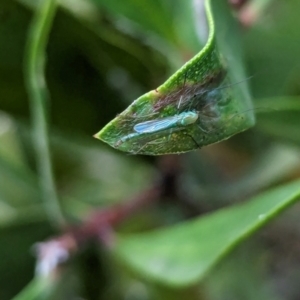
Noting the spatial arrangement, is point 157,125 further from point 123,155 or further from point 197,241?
point 123,155

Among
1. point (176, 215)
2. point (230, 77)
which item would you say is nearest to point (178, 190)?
point (176, 215)

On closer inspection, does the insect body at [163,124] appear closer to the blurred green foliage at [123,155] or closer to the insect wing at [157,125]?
the insect wing at [157,125]

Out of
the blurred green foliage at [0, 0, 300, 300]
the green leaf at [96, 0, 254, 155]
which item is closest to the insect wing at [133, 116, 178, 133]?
the green leaf at [96, 0, 254, 155]

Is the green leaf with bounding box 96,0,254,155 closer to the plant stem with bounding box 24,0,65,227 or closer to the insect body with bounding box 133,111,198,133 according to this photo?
the insect body with bounding box 133,111,198,133

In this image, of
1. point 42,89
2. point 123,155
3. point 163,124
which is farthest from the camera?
point 123,155

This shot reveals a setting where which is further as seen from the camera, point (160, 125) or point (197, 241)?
point (197, 241)

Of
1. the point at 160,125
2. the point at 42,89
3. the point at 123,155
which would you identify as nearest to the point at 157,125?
the point at 160,125
